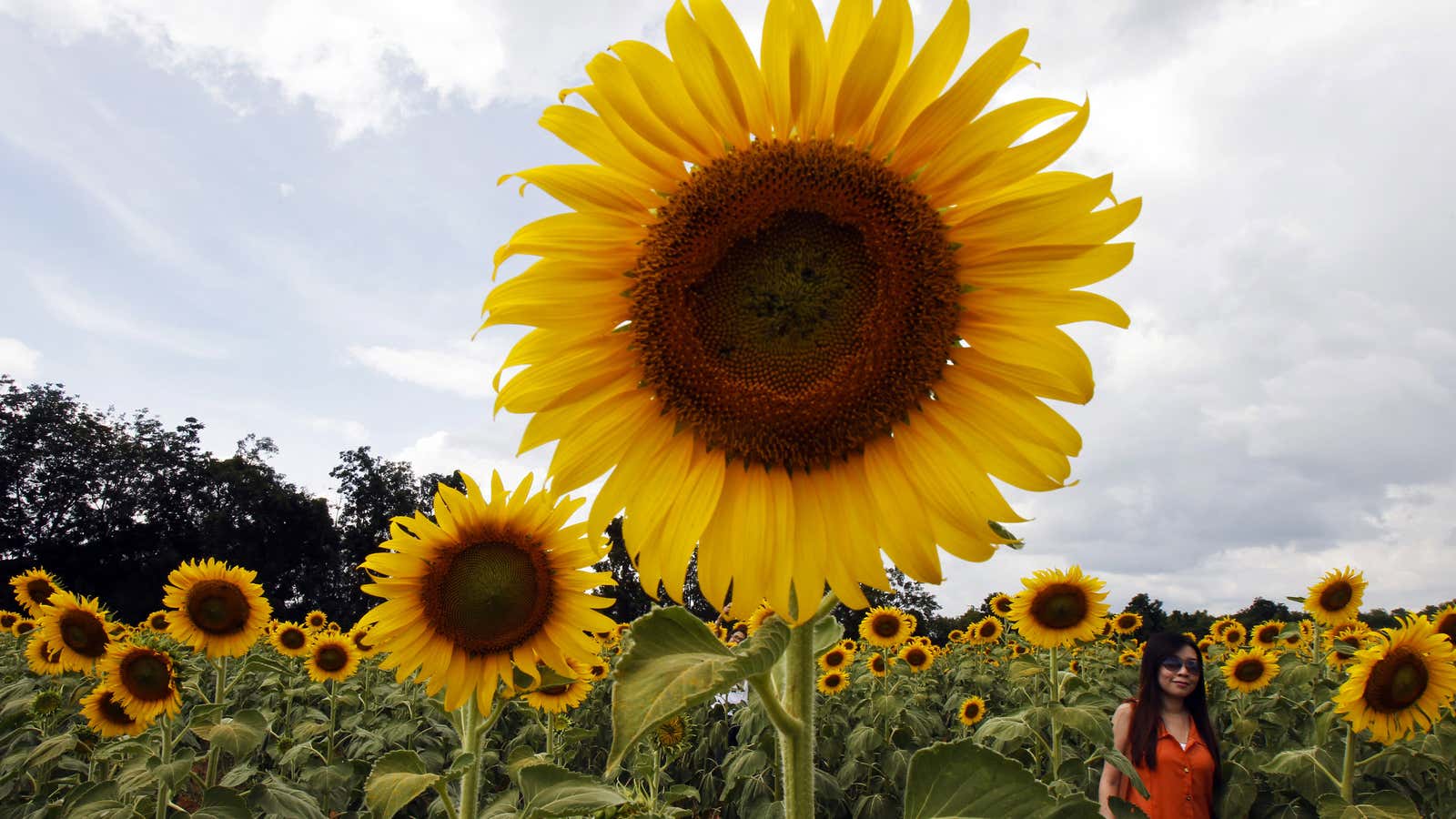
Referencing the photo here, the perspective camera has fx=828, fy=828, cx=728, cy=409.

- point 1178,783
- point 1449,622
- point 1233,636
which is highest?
point 1233,636

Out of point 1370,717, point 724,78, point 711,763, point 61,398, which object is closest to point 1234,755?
point 1370,717

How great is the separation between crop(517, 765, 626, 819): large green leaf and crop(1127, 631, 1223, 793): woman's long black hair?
222 inches

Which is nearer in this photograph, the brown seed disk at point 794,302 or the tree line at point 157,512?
the brown seed disk at point 794,302

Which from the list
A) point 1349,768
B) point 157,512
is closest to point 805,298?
point 1349,768

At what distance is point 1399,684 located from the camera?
617cm

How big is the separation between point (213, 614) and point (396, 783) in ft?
14.6

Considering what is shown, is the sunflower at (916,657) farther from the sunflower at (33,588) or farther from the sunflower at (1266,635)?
the sunflower at (33,588)

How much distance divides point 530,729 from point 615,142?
9.30 meters

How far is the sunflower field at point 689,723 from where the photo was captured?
1.68m

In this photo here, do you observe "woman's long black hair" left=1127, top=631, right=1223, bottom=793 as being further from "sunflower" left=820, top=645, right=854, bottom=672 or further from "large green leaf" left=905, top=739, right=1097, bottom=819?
"large green leaf" left=905, top=739, right=1097, bottom=819

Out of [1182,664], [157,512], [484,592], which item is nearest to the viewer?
[484,592]

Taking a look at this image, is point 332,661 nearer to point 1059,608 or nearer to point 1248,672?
point 1059,608

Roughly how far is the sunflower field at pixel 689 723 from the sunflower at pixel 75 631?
0.06 feet

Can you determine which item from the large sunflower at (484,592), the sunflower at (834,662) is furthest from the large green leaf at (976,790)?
the sunflower at (834,662)
